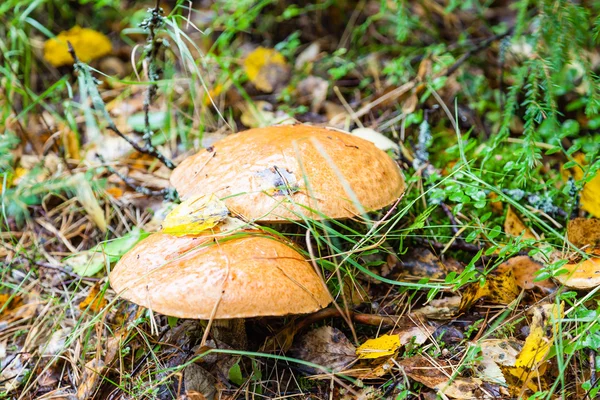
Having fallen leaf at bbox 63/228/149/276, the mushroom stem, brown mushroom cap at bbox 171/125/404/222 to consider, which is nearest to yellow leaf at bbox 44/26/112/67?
fallen leaf at bbox 63/228/149/276

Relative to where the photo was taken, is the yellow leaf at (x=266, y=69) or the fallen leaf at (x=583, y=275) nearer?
the fallen leaf at (x=583, y=275)

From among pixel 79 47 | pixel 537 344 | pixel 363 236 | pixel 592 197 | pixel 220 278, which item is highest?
pixel 79 47

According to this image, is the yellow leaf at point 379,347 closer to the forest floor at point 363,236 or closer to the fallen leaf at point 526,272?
the forest floor at point 363,236

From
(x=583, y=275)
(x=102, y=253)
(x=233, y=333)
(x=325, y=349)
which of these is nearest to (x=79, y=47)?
(x=102, y=253)

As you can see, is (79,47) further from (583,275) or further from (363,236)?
(583,275)

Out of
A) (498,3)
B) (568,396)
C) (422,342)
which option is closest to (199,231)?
(422,342)

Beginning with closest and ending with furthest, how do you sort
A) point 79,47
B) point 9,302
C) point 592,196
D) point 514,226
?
point 592,196
point 514,226
point 9,302
point 79,47

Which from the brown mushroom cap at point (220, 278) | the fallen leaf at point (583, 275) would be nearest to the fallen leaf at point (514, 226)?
the fallen leaf at point (583, 275)
